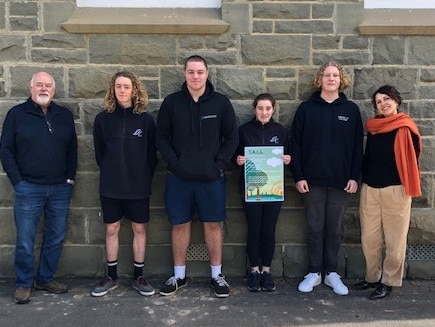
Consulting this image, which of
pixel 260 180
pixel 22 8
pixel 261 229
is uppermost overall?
pixel 22 8

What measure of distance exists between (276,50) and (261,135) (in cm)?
84

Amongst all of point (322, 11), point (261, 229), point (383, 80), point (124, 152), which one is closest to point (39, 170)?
point (124, 152)

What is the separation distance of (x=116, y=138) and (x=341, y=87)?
2.08m

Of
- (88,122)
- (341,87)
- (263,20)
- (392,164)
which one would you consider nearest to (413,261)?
(392,164)

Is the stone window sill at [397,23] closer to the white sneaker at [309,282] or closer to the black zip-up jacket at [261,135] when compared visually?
the black zip-up jacket at [261,135]

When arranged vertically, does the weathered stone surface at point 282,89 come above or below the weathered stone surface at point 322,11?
below

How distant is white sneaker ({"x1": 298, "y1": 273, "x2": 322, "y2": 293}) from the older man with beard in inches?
85.1

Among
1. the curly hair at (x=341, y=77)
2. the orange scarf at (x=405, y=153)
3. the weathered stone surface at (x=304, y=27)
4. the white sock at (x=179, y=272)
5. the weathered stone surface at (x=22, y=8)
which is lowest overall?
the white sock at (x=179, y=272)

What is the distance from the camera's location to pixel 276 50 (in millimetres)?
4906

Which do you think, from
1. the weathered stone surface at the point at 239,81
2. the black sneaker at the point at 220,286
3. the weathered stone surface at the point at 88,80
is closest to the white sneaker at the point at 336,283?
the black sneaker at the point at 220,286

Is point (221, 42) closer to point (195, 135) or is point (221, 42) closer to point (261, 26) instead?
point (261, 26)

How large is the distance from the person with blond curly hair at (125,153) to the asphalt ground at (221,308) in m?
0.23

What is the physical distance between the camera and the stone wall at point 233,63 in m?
4.86

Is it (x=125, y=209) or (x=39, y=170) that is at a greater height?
(x=39, y=170)
